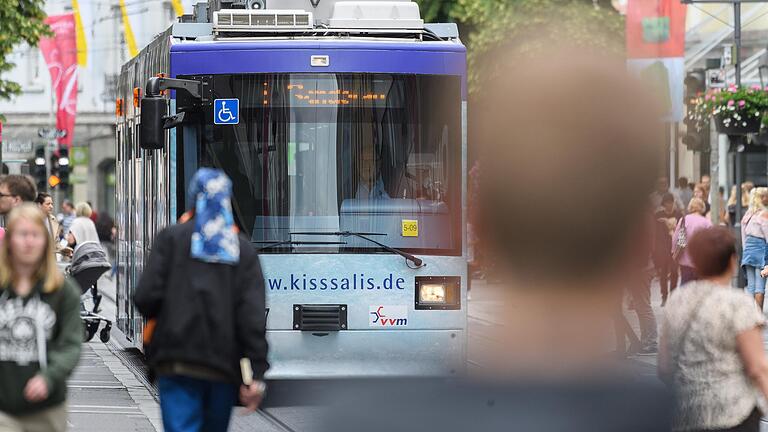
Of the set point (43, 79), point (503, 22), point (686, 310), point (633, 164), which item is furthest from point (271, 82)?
point (43, 79)

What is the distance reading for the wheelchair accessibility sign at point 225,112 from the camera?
39.5 ft

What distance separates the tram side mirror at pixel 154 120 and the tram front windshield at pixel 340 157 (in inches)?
15.9

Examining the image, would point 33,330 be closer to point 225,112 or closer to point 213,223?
point 213,223

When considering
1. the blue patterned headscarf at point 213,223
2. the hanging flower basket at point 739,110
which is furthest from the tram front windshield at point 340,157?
the hanging flower basket at point 739,110

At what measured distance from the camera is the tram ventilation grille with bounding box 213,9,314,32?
1224cm

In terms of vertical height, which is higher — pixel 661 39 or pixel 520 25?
pixel 520 25

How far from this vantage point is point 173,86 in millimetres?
11703

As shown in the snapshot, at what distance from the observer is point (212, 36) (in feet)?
40.5

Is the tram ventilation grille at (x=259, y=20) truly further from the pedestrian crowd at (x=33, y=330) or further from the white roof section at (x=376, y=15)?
the pedestrian crowd at (x=33, y=330)

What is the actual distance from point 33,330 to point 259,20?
6374 millimetres

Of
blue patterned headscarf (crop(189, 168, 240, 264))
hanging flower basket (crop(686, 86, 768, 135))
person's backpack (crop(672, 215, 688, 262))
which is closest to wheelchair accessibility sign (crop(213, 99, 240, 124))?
blue patterned headscarf (crop(189, 168, 240, 264))

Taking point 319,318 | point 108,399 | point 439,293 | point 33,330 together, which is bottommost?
point 108,399

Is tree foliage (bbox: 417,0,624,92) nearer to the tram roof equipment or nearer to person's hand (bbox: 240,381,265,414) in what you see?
the tram roof equipment

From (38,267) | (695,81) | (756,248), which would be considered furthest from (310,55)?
(695,81)
